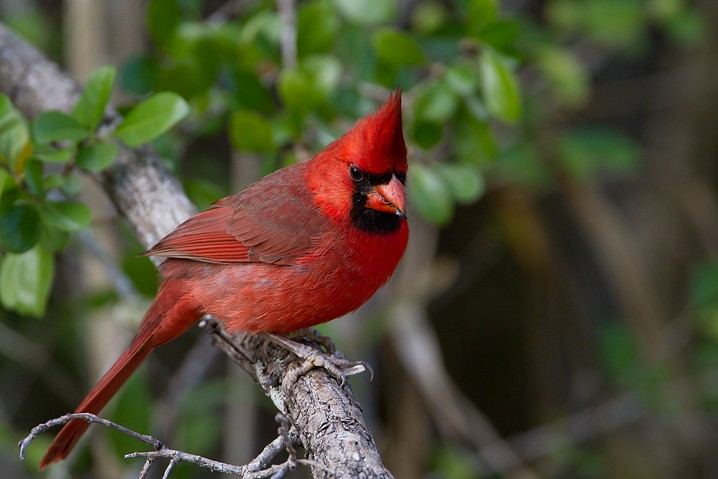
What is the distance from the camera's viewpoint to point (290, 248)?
9.73ft

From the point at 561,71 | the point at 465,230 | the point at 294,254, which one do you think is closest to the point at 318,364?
the point at 294,254

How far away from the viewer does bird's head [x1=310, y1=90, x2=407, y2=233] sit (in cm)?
288

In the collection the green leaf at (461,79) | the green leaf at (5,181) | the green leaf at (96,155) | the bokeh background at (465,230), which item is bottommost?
the bokeh background at (465,230)

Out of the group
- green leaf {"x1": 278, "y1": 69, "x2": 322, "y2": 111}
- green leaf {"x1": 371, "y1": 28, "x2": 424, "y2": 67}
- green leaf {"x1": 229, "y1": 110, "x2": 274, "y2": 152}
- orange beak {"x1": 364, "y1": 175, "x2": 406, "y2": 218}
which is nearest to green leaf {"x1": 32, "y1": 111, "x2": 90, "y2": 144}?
green leaf {"x1": 229, "y1": 110, "x2": 274, "y2": 152}

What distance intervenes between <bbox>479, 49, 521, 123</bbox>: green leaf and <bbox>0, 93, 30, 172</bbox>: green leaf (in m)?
1.50

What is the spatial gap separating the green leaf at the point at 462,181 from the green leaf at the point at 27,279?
1.43 meters

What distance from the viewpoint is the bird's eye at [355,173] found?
2.98m

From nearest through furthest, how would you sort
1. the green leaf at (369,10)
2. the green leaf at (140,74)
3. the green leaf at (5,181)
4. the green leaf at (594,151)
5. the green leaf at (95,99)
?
1. the green leaf at (5,181)
2. the green leaf at (95,99)
3. the green leaf at (369,10)
4. the green leaf at (140,74)
5. the green leaf at (594,151)

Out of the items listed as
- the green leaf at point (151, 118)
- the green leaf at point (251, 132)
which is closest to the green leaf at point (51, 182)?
the green leaf at point (151, 118)

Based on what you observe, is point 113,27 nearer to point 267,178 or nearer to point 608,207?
point 267,178

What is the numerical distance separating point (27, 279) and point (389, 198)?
46.0 inches

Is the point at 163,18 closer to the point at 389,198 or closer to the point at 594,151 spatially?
the point at 389,198

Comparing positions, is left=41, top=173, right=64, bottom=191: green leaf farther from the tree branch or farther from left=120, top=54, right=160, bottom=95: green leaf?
left=120, top=54, right=160, bottom=95: green leaf

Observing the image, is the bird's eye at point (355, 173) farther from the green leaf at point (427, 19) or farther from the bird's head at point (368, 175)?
the green leaf at point (427, 19)
